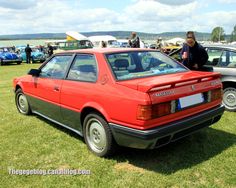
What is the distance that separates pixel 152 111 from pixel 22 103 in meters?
4.17

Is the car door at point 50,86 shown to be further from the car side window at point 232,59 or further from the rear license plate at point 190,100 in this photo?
the car side window at point 232,59

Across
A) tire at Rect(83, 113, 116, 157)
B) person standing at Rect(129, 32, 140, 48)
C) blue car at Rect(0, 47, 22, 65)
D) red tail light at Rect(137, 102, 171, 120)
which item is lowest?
tire at Rect(83, 113, 116, 157)

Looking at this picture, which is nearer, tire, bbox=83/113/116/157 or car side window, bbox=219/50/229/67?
tire, bbox=83/113/116/157

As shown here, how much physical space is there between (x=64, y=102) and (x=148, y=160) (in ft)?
5.41

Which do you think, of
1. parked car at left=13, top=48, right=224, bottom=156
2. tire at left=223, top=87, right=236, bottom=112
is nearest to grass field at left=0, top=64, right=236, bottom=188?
parked car at left=13, top=48, right=224, bottom=156

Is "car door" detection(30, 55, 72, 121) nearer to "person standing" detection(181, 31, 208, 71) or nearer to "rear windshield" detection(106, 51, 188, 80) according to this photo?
"rear windshield" detection(106, 51, 188, 80)

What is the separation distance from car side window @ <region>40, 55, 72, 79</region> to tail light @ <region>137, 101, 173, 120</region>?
193cm

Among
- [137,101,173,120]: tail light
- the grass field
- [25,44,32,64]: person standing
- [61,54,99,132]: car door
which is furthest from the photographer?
[25,44,32,64]: person standing

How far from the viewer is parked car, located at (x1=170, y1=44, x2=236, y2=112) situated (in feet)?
20.2

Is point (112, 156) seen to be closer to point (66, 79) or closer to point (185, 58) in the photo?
point (66, 79)

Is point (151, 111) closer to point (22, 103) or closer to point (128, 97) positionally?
point (128, 97)

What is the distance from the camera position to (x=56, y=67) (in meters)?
5.09

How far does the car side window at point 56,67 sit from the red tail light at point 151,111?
1925 mm

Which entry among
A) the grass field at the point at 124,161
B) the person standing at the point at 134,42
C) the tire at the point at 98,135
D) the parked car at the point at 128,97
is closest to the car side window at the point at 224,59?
the grass field at the point at 124,161
